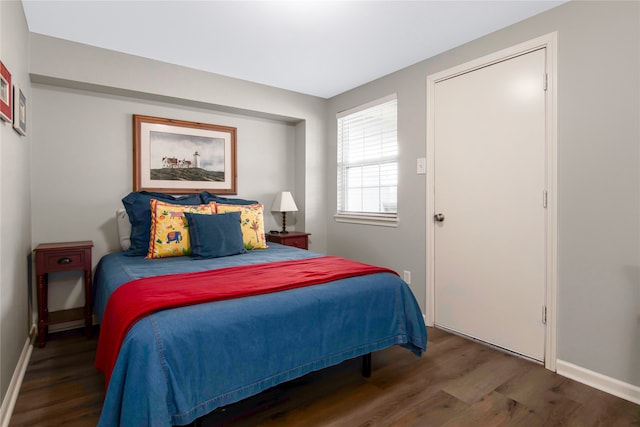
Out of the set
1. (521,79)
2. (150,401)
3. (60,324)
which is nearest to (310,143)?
(521,79)

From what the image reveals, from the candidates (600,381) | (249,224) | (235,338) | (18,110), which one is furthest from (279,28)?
(600,381)

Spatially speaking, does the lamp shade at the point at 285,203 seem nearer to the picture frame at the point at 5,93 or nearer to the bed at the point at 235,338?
the bed at the point at 235,338

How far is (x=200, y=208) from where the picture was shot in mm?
2889

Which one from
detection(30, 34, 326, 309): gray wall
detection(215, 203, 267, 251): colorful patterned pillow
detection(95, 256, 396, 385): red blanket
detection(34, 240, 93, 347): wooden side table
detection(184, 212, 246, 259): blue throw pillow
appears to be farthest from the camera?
detection(215, 203, 267, 251): colorful patterned pillow

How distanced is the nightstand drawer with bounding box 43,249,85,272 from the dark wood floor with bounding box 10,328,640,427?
61 centimetres

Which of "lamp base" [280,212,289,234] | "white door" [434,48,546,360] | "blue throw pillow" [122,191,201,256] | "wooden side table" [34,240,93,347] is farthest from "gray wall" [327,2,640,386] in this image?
"wooden side table" [34,240,93,347]

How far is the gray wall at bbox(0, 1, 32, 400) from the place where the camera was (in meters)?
1.70

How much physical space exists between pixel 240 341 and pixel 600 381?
209cm

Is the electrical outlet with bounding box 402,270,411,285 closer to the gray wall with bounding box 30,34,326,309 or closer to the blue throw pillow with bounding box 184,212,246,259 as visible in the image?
the blue throw pillow with bounding box 184,212,246,259

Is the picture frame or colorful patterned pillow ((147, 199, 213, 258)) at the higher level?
the picture frame

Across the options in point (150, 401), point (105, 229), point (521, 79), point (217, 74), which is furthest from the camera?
point (217, 74)

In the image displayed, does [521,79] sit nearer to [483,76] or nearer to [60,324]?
[483,76]

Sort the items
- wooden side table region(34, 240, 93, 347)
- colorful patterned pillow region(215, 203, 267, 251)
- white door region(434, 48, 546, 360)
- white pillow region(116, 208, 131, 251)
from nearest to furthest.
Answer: white door region(434, 48, 546, 360) → wooden side table region(34, 240, 93, 347) → white pillow region(116, 208, 131, 251) → colorful patterned pillow region(215, 203, 267, 251)

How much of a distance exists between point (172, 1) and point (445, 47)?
202cm
